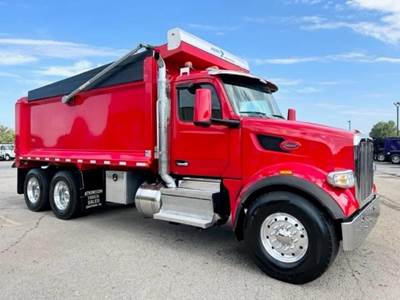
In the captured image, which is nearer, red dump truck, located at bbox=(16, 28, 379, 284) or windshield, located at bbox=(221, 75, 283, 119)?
red dump truck, located at bbox=(16, 28, 379, 284)

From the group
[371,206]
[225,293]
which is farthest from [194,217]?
[371,206]

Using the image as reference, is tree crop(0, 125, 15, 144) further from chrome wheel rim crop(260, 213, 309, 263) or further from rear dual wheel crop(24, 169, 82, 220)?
chrome wheel rim crop(260, 213, 309, 263)

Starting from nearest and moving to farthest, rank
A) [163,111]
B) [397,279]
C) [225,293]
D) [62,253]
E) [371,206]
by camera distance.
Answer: [225,293] → [397,279] → [371,206] → [62,253] → [163,111]

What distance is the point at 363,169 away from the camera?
16.3 feet

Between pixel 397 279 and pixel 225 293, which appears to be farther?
pixel 397 279

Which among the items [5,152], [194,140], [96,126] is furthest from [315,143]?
[5,152]

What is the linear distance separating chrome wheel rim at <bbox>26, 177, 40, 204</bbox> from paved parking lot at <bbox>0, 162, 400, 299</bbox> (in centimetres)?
148

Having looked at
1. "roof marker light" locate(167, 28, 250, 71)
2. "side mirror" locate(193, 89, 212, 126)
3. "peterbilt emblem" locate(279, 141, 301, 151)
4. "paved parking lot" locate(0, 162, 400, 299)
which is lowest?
"paved parking lot" locate(0, 162, 400, 299)

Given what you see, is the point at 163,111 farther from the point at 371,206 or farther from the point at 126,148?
the point at 371,206

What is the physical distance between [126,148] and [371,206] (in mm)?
3900

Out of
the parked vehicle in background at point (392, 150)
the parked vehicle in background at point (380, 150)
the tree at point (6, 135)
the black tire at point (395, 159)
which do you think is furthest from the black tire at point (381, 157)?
the tree at point (6, 135)

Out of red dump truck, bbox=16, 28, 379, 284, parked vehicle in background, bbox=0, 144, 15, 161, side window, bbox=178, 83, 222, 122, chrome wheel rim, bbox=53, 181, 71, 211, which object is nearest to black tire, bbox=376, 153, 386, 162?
red dump truck, bbox=16, 28, 379, 284

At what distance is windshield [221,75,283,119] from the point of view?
17.7 feet

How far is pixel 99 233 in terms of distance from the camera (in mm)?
6594
